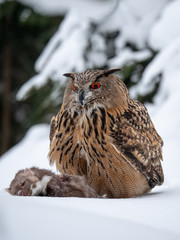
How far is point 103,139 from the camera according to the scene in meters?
2.99

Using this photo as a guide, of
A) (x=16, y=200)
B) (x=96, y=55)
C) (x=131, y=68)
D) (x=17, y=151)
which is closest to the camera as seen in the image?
(x=16, y=200)

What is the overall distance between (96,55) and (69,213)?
4462mm

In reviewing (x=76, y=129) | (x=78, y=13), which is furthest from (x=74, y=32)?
(x=76, y=129)

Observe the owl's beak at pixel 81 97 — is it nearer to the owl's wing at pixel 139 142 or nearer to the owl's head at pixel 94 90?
the owl's head at pixel 94 90

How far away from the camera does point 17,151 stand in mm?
6535

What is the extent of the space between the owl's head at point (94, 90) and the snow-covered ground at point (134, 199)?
86 centimetres

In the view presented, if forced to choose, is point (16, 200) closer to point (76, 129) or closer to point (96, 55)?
point (76, 129)

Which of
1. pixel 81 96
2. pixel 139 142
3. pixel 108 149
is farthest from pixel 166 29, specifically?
pixel 108 149

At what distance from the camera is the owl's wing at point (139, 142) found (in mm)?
3021

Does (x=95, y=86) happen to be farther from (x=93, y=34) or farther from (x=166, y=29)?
(x=93, y=34)

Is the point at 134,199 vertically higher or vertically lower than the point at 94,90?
lower

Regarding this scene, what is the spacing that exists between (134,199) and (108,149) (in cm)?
48

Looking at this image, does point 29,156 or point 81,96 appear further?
point 29,156

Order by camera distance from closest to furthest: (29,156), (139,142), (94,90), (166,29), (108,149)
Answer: (108,149) → (94,90) → (139,142) → (166,29) → (29,156)
